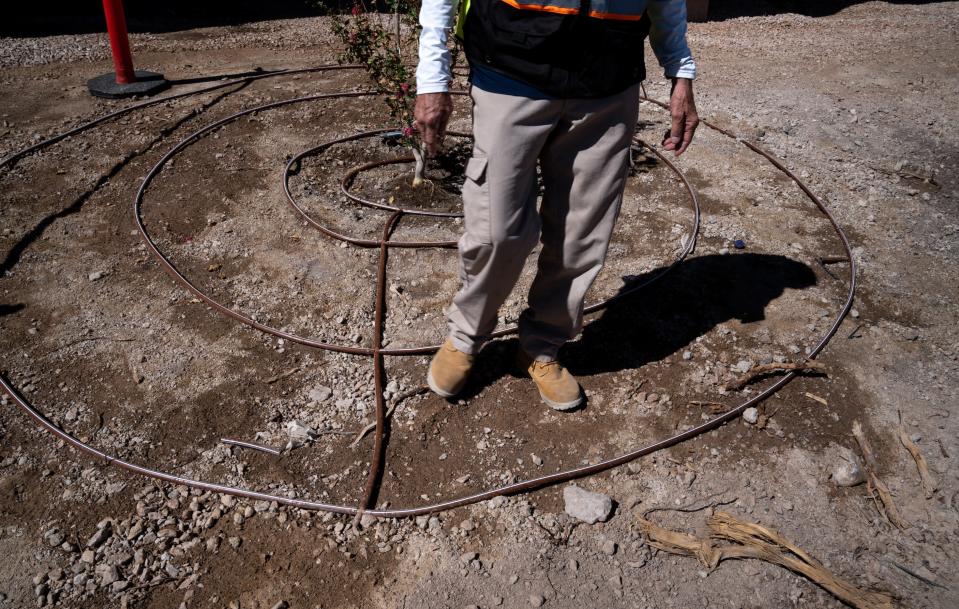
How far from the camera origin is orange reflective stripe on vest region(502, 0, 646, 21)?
219 cm

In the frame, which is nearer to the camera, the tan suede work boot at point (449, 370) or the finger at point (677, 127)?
the finger at point (677, 127)

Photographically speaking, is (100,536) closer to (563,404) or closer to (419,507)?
(419,507)

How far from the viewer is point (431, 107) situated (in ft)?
7.57

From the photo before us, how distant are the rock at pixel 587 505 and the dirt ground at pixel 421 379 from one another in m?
0.06

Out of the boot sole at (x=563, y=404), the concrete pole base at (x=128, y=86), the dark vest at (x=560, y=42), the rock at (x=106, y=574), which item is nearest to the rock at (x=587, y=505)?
the boot sole at (x=563, y=404)

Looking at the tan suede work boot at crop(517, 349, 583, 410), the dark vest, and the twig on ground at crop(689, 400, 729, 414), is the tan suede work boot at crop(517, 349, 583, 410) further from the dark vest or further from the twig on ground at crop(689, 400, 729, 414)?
the dark vest

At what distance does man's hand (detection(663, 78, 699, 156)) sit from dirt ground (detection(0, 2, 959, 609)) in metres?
1.22

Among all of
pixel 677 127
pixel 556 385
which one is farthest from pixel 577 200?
pixel 556 385

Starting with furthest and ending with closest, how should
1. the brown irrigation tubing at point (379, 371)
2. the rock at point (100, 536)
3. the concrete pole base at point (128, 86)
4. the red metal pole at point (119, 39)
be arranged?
the concrete pole base at point (128, 86)
the red metal pole at point (119, 39)
the brown irrigation tubing at point (379, 371)
the rock at point (100, 536)

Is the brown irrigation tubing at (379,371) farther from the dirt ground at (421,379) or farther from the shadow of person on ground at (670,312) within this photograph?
the shadow of person on ground at (670,312)

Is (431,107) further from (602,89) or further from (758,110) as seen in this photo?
(758,110)

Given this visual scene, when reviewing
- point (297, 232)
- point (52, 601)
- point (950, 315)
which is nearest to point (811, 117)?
point (950, 315)

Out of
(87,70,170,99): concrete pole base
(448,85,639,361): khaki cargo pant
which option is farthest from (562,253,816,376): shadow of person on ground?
(87,70,170,99): concrete pole base

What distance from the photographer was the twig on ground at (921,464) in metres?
2.79
